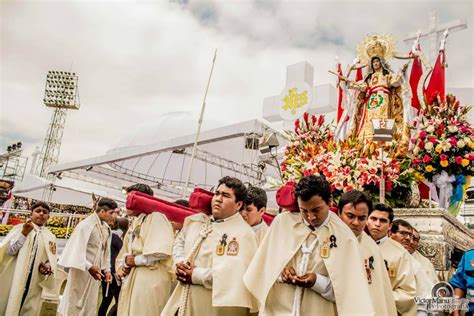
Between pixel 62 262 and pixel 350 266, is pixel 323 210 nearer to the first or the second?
pixel 350 266

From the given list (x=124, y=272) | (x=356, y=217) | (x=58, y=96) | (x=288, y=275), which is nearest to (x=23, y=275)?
(x=124, y=272)

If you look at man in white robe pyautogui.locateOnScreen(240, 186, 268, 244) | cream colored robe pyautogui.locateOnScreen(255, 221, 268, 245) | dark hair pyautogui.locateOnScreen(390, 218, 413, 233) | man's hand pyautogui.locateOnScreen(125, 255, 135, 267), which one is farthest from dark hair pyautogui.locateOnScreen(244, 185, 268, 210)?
dark hair pyautogui.locateOnScreen(390, 218, 413, 233)

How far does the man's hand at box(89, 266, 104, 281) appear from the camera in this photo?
4.21 m

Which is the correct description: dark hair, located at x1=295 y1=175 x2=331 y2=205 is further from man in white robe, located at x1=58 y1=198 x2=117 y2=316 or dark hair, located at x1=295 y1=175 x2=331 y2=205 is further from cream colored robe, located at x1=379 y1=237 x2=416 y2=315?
man in white robe, located at x1=58 y1=198 x2=117 y2=316

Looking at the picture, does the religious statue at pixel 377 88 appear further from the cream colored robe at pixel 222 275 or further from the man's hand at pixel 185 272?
the man's hand at pixel 185 272

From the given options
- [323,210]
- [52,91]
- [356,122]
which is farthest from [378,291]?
[52,91]

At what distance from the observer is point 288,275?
2330 millimetres

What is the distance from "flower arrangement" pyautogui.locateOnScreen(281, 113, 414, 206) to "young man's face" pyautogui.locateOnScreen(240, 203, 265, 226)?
4.97ft

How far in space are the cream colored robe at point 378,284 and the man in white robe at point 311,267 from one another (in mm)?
331

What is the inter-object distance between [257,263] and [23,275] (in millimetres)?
3393

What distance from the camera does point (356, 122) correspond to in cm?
732

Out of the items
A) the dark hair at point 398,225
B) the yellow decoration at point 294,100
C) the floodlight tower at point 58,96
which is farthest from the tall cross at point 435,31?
the floodlight tower at point 58,96

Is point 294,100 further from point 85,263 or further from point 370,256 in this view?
point 370,256

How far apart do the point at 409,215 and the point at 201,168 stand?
19.1 meters
